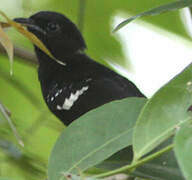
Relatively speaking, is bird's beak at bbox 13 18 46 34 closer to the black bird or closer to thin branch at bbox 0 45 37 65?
the black bird

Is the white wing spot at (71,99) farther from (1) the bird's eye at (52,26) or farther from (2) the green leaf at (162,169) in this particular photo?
(2) the green leaf at (162,169)

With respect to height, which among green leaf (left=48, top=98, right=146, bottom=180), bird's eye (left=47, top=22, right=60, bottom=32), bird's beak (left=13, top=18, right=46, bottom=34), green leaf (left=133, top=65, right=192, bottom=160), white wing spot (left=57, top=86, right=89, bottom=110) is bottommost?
white wing spot (left=57, top=86, right=89, bottom=110)

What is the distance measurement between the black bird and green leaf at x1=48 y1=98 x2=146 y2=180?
1.04 m

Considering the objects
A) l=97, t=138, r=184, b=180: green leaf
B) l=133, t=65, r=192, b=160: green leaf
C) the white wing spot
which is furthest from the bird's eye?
l=133, t=65, r=192, b=160: green leaf

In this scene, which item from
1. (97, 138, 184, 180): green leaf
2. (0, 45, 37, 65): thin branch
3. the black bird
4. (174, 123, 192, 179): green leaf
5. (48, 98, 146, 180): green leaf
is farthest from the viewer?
(0, 45, 37, 65): thin branch

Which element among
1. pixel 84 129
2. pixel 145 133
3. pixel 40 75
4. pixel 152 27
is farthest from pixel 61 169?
pixel 152 27

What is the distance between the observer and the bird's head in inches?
135

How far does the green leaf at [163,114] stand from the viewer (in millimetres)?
1328

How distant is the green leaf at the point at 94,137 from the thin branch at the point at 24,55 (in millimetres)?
1666

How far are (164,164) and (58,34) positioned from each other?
6.75 ft

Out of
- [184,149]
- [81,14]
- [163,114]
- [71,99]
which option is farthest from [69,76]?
[184,149]

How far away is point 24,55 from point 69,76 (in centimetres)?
34

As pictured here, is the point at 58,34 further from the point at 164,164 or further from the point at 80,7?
the point at 164,164

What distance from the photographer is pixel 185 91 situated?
1483mm
